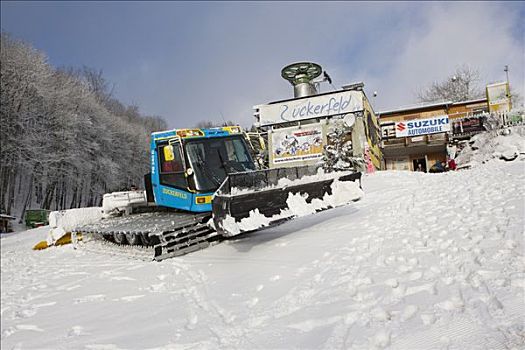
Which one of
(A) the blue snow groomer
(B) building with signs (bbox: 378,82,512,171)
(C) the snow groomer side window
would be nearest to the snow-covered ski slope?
(A) the blue snow groomer

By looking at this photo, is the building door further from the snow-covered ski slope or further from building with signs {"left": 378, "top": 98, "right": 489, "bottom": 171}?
the snow-covered ski slope

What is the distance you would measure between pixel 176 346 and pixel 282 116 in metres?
19.2

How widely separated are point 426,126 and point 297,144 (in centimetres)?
1045

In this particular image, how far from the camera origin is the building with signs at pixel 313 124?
1928 cm

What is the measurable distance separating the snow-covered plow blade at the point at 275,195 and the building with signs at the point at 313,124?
12885 millimetres

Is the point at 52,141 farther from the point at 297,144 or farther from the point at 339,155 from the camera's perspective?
the point at 339,155

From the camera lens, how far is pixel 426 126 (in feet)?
80.5

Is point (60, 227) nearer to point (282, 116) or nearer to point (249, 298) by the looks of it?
point (249, 298)

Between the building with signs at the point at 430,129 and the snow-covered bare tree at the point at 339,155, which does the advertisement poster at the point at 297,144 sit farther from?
the building with signs at the point at 430,129

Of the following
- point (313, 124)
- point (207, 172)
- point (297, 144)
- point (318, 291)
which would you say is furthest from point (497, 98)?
point (318, 291)

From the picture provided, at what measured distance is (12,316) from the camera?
446 centimetres

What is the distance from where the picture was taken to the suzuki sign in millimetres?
24375

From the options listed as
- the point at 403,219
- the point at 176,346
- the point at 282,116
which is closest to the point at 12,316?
the point at 176,346

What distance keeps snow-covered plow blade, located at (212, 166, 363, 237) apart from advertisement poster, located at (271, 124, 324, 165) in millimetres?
14103
